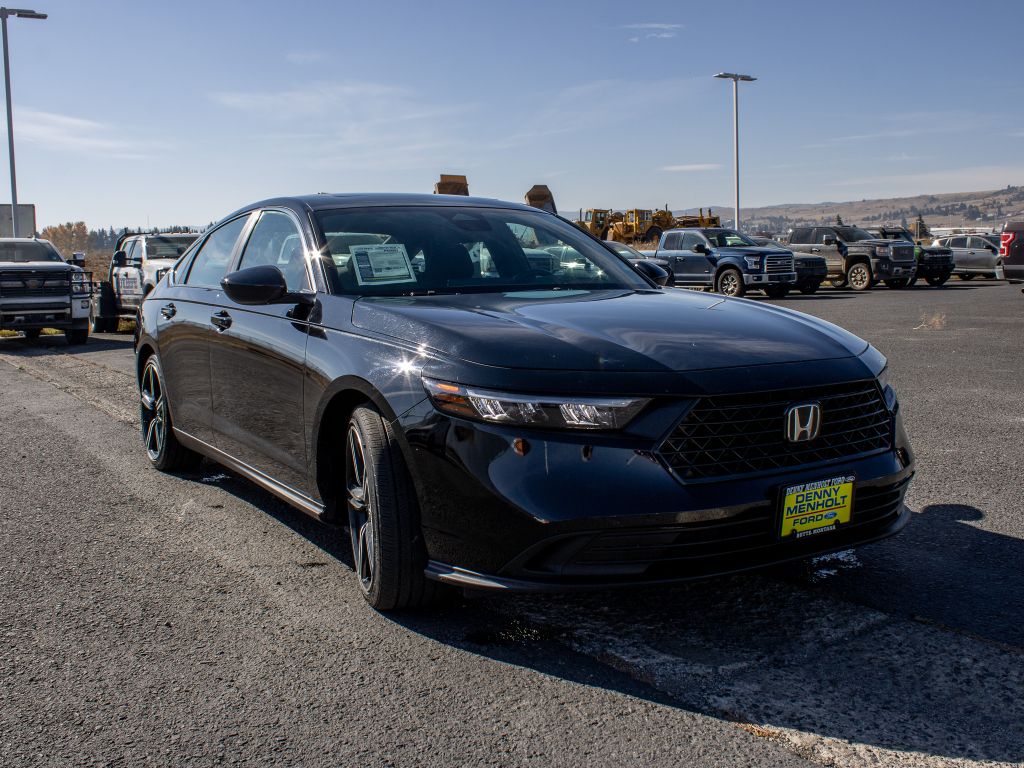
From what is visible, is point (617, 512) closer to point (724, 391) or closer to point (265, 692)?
point (724, 391)

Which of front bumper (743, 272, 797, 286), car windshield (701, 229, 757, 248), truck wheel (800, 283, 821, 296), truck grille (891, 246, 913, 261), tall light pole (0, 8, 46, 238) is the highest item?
tall light pole (0, 8, 46, 238)

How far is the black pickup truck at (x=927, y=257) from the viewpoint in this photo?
30.1m

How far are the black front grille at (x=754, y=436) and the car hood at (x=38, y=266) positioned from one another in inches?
627

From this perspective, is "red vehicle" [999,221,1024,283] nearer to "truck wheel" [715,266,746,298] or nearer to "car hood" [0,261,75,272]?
"truck wheel" [715,266,746,298]

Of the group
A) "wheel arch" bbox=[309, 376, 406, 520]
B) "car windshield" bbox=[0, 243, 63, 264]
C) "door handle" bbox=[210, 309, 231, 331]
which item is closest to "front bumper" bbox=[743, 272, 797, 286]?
"car windshield" bbox=[0, 243, 63, 264]

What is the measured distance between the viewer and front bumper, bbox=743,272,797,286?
25391 millimetres

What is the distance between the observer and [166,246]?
1850 cm

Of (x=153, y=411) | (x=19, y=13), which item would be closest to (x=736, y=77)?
(x=19, y=13)

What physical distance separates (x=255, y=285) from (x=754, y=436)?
2.13 m

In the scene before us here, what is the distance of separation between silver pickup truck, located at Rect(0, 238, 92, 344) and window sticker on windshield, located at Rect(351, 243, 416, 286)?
13820 mm

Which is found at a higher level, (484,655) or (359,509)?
(359,509)

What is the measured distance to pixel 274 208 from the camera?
197 inches

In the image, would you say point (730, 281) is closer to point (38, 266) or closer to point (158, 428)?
point (38, 266)

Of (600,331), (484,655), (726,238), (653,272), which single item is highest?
(726,238)
